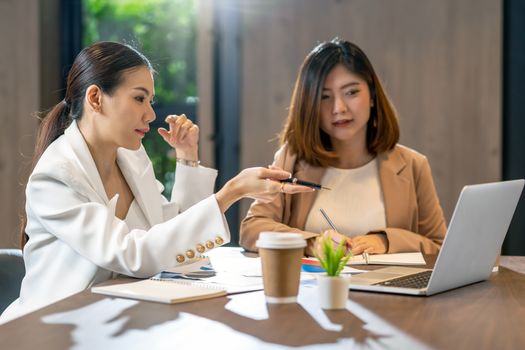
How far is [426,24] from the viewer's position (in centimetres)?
384

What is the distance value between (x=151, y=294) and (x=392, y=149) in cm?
138

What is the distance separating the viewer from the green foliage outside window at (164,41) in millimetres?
4395

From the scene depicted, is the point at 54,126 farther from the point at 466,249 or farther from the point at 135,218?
the point at 466,249

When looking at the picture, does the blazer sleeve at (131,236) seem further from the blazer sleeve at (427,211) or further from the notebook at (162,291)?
the blazer sleeve at (427,211)

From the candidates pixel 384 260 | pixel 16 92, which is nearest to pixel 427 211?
pixel 384 260

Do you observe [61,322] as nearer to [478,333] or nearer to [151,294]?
[151,294]

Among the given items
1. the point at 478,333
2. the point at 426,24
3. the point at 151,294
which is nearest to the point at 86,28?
the point at 426,24

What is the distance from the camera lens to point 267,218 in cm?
238

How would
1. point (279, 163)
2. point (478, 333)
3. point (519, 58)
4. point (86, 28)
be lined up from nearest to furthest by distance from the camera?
point (478, 333) → point (279, 163) → point (519, 58) → point (86, 28)

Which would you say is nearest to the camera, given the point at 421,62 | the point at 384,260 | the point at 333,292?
the point at 333,292

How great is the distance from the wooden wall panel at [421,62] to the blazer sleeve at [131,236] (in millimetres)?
2402

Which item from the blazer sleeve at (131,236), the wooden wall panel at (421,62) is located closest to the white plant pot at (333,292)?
the blazer sleeve at (131,236)

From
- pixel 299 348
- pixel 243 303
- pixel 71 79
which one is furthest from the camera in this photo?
pixel 71 79

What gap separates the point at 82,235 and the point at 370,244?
832mm
